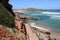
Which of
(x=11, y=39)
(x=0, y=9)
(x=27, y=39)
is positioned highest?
(x=0, y=9)

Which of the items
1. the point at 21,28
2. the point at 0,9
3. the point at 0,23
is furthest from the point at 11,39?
the point at 21,28

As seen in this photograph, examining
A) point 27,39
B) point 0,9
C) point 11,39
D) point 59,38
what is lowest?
point 59,38

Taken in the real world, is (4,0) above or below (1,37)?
above

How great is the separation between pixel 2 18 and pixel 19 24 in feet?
11.0

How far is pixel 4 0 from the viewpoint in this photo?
57.4ft

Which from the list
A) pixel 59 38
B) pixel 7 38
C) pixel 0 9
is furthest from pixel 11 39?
pixel 59 38

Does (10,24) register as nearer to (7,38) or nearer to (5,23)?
(5,23)

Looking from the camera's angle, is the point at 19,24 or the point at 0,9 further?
the point at 19,24

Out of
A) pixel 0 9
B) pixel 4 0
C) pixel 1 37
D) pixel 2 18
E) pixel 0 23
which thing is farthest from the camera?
pixel 4 0

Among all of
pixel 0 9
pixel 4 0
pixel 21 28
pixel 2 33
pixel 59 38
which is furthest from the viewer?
pixel 59 38

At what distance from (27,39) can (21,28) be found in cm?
245

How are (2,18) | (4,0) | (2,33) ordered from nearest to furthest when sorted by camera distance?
(2,33) < (2,18) < (4,0)

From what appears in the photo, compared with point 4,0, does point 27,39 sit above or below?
below

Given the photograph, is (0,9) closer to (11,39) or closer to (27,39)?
(27,39)
